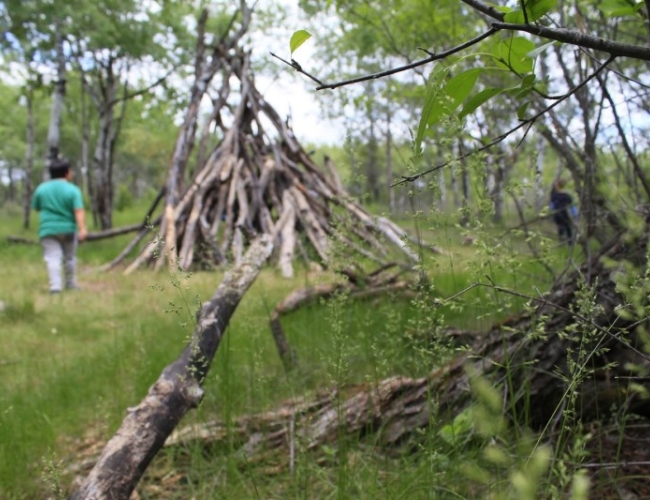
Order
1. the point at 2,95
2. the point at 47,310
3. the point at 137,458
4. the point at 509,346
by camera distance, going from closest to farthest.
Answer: the point at 137,458 → the point at 509,346 → the point at 47,310 → the point at 2,95

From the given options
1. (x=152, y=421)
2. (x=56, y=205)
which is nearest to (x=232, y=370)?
(x=152, y=421)

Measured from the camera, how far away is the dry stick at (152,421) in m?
1.43

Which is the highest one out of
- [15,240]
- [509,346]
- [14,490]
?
[15,240]

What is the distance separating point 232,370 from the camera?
2334 mm

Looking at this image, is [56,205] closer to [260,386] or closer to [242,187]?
[242,187]

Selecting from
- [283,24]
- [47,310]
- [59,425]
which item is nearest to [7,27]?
[47,310]

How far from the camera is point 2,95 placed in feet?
103

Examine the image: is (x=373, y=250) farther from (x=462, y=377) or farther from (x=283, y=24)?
(x=283, y=24)

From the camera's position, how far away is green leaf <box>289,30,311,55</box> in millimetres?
788

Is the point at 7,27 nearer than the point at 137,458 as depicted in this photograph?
No

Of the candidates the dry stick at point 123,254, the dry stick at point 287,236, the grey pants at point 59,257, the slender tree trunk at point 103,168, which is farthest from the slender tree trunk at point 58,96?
the dry stick at point 287,236

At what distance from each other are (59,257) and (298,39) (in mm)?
5935

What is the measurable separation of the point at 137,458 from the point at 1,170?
2274 inches

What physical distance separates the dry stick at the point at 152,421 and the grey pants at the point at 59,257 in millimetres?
4294
